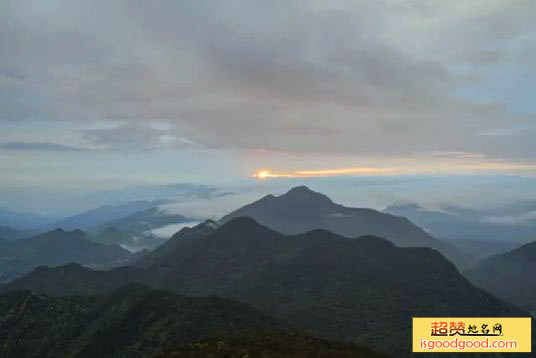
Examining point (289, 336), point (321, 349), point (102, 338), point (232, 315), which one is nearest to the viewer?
point (321, 349)

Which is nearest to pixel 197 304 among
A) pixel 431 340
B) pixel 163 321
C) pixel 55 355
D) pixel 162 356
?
pixel 163 321

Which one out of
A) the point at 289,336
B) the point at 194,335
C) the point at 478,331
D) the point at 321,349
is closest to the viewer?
the point at 478,331

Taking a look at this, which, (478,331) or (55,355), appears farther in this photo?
(55,355)

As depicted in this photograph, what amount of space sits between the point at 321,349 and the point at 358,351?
12.1 meters

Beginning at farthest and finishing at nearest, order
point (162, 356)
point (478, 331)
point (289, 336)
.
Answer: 1. point (289, 336)
2. point (162, 356)
3. point (478, 331)

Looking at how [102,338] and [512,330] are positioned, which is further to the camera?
[102,338]

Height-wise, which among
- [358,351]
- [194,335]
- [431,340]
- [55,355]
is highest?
[431,340]

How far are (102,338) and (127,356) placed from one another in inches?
1068

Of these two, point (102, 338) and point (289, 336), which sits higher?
point (289, 336)

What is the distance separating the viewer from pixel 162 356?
358ft

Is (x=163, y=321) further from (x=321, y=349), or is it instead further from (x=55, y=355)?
(x=321, y=349)

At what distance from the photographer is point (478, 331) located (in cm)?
8575

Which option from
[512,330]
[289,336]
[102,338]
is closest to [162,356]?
[289,336]

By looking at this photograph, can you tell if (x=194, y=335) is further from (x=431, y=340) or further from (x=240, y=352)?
(x=431, y=340)
